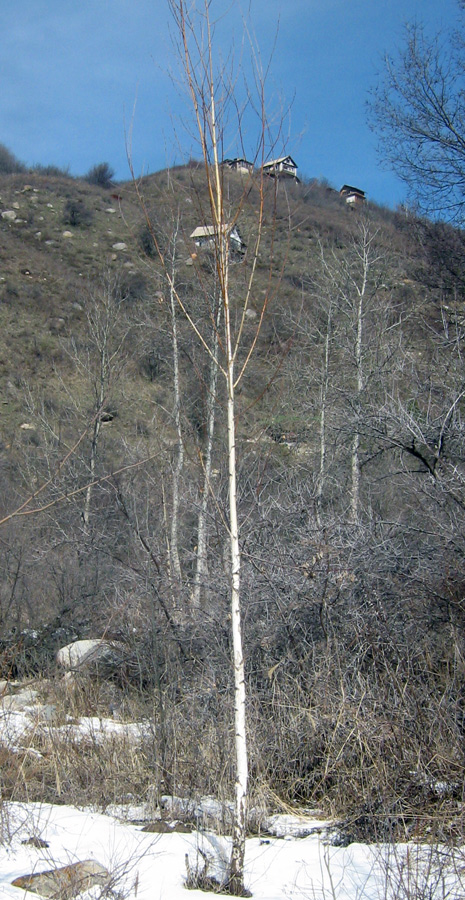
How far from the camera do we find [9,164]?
5391 cm

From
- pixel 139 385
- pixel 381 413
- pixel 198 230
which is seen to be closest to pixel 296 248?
pixel 139 385

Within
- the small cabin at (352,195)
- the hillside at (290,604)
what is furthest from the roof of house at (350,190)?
the hillside at (290,604)

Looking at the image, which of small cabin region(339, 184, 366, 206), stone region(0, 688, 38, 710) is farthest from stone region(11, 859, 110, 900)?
small cabin region(339, 184, 366, 206)

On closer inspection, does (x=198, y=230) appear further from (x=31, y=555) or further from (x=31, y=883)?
(x=31, y=555)

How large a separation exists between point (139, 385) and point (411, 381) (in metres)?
16.4

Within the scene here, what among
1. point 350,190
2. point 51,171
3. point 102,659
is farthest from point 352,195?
point 102,659

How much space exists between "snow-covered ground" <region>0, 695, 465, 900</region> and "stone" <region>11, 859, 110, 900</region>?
43 millimetres

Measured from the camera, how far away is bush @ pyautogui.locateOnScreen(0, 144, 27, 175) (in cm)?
5300

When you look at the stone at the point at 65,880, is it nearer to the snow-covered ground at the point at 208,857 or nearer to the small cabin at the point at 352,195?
the snow-covered ground at the point at 208,857

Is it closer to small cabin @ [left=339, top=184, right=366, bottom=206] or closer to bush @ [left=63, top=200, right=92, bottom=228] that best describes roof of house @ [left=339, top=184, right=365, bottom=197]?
small cabin @ [left=339, top=184, right=366, bottom=206]

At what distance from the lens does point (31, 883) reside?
3033 millimetres

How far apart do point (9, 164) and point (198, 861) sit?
2322 inches

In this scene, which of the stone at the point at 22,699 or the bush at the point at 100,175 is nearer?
the stone at the point at 22,699

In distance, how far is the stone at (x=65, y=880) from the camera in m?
2.92
